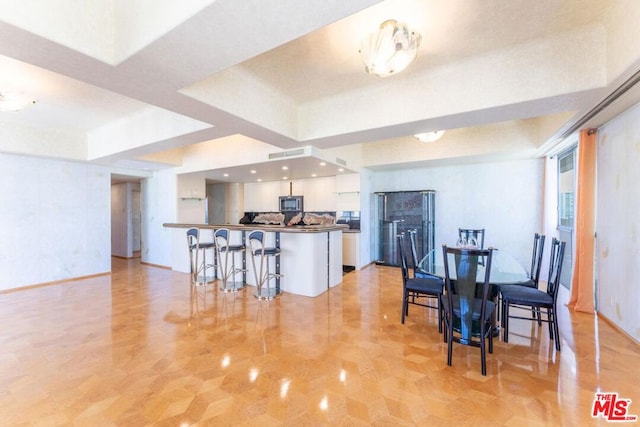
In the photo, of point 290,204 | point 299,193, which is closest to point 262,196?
point 290,204

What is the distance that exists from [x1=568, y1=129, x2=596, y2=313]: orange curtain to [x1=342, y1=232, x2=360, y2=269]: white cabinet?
3.55m

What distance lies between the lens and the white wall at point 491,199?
5.23 m

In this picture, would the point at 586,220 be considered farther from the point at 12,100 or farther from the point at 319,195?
the point at 12,100

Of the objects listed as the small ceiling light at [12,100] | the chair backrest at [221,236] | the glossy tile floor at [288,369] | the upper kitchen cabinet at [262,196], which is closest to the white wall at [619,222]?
the glossy tile floor at [288,369]

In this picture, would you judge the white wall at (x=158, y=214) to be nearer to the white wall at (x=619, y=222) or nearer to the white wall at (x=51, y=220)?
the white wall at (x=51, y=220)

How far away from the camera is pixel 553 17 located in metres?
2.07

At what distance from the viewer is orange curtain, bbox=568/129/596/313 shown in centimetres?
341

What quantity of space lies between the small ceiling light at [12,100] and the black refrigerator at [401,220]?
19.7ft

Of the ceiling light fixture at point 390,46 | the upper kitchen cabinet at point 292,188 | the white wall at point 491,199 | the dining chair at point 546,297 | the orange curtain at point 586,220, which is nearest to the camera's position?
the ceiling light fixture at point 390,46

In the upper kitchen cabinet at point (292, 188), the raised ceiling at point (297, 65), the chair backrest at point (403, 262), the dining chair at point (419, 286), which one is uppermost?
the raised ceiling at point (297, 65)

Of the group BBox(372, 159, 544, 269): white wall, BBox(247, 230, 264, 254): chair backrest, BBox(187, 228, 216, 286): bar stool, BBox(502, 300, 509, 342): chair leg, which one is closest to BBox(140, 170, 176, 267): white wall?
BBox(187, 228, 216, 286): bar stool

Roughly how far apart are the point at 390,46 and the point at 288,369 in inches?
104

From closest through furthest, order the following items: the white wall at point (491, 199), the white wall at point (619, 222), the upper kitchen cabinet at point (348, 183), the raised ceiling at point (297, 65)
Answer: the raised ceiling at point (297, 65) → the white wall at point (619, 222) → the white wall at point (491, 199) → the upper kitchen cabinet at point (348, 183)

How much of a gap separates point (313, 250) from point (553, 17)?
3.53 meters
